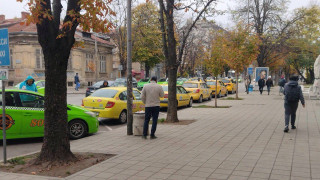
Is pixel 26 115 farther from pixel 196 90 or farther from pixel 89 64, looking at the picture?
pixel 89 64

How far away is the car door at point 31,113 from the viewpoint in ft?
26.9

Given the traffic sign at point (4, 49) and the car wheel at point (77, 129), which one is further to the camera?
the car wheel at point (77, 129)

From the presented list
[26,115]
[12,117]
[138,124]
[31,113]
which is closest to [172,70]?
[138,124]

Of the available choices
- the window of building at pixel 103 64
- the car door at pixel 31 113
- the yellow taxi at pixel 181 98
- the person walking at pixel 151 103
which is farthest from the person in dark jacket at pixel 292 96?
the window of building at pixel 103 64

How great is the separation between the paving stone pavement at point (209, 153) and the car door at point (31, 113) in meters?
1.08

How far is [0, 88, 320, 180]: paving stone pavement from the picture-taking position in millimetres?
5211

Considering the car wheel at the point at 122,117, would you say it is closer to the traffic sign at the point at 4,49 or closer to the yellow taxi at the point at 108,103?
the yellow taxi at the point at 108,103

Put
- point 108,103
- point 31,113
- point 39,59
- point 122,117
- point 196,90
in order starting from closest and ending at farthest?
point 31,113 → point 108,103 → point 122,117 → point 196,90 → point 39,59

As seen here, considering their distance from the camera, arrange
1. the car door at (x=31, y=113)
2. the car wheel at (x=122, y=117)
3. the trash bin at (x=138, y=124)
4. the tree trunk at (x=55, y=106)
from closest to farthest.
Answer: the tree trunk at (x=55, y=106), the car door at (x=31, y=113), the trash bin at (x=138, y=124), the car wheel at (x=122, y=117)

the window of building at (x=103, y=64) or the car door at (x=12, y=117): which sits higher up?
the window of building at (x=103, y=64)

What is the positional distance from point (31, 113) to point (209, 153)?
481cm

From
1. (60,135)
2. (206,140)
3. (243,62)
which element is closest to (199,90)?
(243,62)

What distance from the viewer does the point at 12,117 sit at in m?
7.92

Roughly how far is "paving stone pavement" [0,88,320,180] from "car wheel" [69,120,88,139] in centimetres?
45
